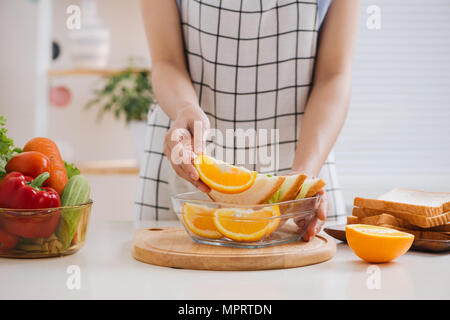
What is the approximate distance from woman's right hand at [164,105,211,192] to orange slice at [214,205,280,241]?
86 mm

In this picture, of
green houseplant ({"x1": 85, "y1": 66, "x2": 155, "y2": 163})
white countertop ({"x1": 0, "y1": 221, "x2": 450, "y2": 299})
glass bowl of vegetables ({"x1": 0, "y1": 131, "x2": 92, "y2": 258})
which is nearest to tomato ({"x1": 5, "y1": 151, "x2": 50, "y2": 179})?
glass bowl of vegetables ({"x1": 0, "y1": 131, "x2": 92, "y2": 258})

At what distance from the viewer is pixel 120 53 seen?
2.96 m

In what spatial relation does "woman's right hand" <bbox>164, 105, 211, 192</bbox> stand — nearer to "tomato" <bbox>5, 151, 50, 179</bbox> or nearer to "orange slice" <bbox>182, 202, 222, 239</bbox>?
"orange slice" <bbox>182, 202, 222, 239</bbox>

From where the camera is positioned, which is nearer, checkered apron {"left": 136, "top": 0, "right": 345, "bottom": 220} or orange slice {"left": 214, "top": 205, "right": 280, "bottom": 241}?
orange slice {"left": 214, "top": 205, "right": 280, "bottom": 241}

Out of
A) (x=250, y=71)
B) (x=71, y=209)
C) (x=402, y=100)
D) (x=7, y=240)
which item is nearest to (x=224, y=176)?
(x=71, y=209)

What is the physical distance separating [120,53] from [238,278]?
2.49 meters

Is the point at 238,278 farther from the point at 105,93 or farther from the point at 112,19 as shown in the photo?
the point at 112,19

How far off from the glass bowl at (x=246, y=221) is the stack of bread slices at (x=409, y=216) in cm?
14

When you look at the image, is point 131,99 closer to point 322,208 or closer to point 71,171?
point 71,171

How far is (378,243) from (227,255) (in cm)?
23

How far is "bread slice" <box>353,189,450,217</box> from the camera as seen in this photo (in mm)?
852

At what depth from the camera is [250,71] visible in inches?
51.9

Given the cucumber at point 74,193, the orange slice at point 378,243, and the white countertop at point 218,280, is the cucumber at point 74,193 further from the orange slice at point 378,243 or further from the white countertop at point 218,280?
the orange slice at point 378,243
